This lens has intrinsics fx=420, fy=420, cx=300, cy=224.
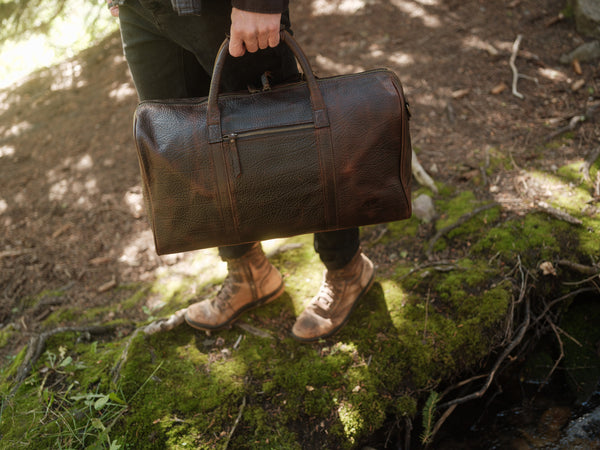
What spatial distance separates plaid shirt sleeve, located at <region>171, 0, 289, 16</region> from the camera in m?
1.29

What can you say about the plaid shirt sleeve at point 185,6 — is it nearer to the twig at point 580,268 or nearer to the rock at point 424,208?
the rock at point 424,208

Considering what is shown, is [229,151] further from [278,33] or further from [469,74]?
[469,74]

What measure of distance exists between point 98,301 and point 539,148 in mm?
3255

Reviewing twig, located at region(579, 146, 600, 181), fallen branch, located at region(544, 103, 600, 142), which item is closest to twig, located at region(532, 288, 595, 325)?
twig, located at region(579, 146, 600, 181)

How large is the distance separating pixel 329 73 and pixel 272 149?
3084 mm

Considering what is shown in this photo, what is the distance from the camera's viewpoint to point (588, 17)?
3711mm

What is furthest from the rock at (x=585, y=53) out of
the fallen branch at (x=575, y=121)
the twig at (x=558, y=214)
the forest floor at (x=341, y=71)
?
the twig at (x=558, y=214)

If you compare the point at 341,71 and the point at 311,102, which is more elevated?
the point at 311,102

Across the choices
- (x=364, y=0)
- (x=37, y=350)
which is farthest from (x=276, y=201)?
(x=364, y=0)

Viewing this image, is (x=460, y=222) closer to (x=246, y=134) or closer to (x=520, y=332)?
(x=520, y=332)

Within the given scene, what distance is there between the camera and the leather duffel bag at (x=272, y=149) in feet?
4.78

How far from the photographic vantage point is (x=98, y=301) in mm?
2916

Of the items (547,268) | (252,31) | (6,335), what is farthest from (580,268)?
(6,335)

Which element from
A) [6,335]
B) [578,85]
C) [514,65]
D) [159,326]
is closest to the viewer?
[159,326]
